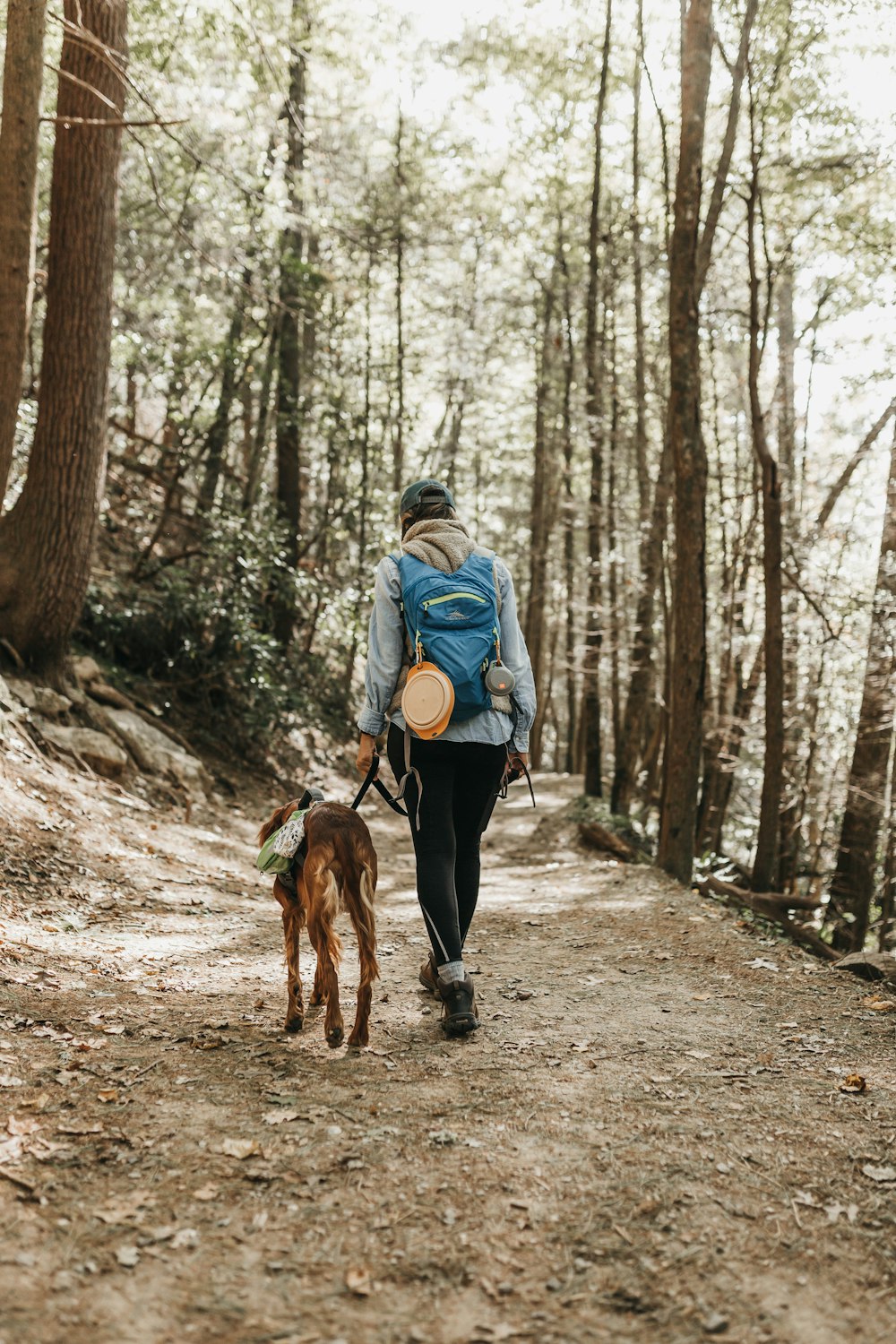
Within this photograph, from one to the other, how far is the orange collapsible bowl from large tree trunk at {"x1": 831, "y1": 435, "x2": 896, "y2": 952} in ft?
29.3

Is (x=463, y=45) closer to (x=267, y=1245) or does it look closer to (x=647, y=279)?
(x=647, y=279)

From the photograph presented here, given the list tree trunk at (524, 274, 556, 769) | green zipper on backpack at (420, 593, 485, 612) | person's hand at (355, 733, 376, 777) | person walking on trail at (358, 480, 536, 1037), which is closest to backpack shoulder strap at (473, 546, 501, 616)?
person walking on trail at (358, 480, 536, 1037)

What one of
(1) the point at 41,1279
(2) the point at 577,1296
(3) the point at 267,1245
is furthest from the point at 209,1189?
(2) the point at 577,1296

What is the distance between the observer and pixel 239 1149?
3.08 meters

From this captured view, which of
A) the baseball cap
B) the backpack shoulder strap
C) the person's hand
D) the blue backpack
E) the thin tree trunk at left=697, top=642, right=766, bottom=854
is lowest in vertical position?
the thin tree trunk at left=697, top=642, right=766, bottom=854

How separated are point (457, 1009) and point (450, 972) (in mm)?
160

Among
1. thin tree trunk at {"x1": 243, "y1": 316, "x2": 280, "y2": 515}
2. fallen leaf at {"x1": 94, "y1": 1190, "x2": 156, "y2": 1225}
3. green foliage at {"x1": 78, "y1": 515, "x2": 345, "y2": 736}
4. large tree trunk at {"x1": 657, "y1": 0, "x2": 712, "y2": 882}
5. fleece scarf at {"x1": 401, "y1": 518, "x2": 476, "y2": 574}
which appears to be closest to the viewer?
fallen leaf at {"x1": 94, "y1": 1190, "x2": 156, "y2": 1225}

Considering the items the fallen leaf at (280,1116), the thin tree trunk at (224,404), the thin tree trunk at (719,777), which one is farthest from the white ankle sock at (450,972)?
the thin tree trunk at (719,777)

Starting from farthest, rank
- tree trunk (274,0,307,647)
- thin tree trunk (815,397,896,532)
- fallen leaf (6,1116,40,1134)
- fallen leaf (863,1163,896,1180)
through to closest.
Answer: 1. tree trunk (274,0,307,647)
2. thin tree trunk (815,397,896,532)
3. fallen leaf (6,1116,40,1134)
4. fallen leaf (863,1163,896,1180)

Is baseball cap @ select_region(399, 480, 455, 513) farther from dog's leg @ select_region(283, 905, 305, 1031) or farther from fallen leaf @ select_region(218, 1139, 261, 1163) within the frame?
fallen leaf @ select_region(218, 1139, 261, 1163)

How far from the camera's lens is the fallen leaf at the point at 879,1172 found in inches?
118

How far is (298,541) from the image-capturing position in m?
15.4

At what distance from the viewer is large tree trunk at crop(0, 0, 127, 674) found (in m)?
8.67

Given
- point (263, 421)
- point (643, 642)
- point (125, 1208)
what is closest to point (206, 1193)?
point (125, 1208)
